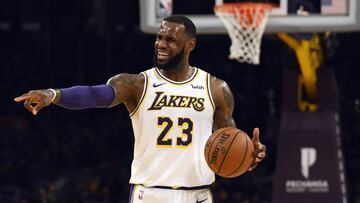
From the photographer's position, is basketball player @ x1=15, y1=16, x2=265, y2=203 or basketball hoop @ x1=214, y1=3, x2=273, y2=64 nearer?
basketball player @ x1=15, y1=16, x2=265, y2=203

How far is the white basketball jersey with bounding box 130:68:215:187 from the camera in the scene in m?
4.64

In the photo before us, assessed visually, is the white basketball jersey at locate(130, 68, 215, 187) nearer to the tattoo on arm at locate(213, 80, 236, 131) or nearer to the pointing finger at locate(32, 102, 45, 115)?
the tattoo on arm at locate(213, 80, 236, 131)

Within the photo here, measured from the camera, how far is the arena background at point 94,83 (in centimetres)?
1221

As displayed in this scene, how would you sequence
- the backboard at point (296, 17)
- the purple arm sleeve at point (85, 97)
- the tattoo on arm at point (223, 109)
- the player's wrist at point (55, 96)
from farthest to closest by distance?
1. the backboard at point (296, 17)
2. the tattoo on arm at point (223, 109)
3. the purple arm sleeve at point (85, 97)
4. the player's wrist at point (55, 96)

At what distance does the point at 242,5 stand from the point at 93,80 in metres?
9.35

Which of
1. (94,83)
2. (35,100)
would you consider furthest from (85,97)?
(94,83)

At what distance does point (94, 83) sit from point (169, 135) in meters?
11.9

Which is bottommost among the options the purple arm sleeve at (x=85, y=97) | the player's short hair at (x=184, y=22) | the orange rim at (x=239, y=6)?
the purple arm sleeve at (x=85, y=97)

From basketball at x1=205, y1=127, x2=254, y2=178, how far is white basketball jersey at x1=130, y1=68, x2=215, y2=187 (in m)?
0.13

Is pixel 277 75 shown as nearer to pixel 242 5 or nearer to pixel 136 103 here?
pixel 242 5

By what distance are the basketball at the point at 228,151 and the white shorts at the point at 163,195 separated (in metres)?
0.22

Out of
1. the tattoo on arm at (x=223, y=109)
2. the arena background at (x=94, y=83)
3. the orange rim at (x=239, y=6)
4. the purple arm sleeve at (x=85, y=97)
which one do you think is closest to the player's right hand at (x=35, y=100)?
the purple arm sleeve at (x=85, y=97)

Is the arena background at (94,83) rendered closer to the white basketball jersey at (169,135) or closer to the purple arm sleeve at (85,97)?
the white basketball jersey at (169,135)

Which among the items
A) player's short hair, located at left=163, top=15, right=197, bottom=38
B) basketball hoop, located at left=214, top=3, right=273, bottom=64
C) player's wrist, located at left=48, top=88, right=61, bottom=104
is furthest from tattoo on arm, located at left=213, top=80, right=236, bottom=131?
basketball hoop, located at left=214, top=3, right=273, bottom=64
